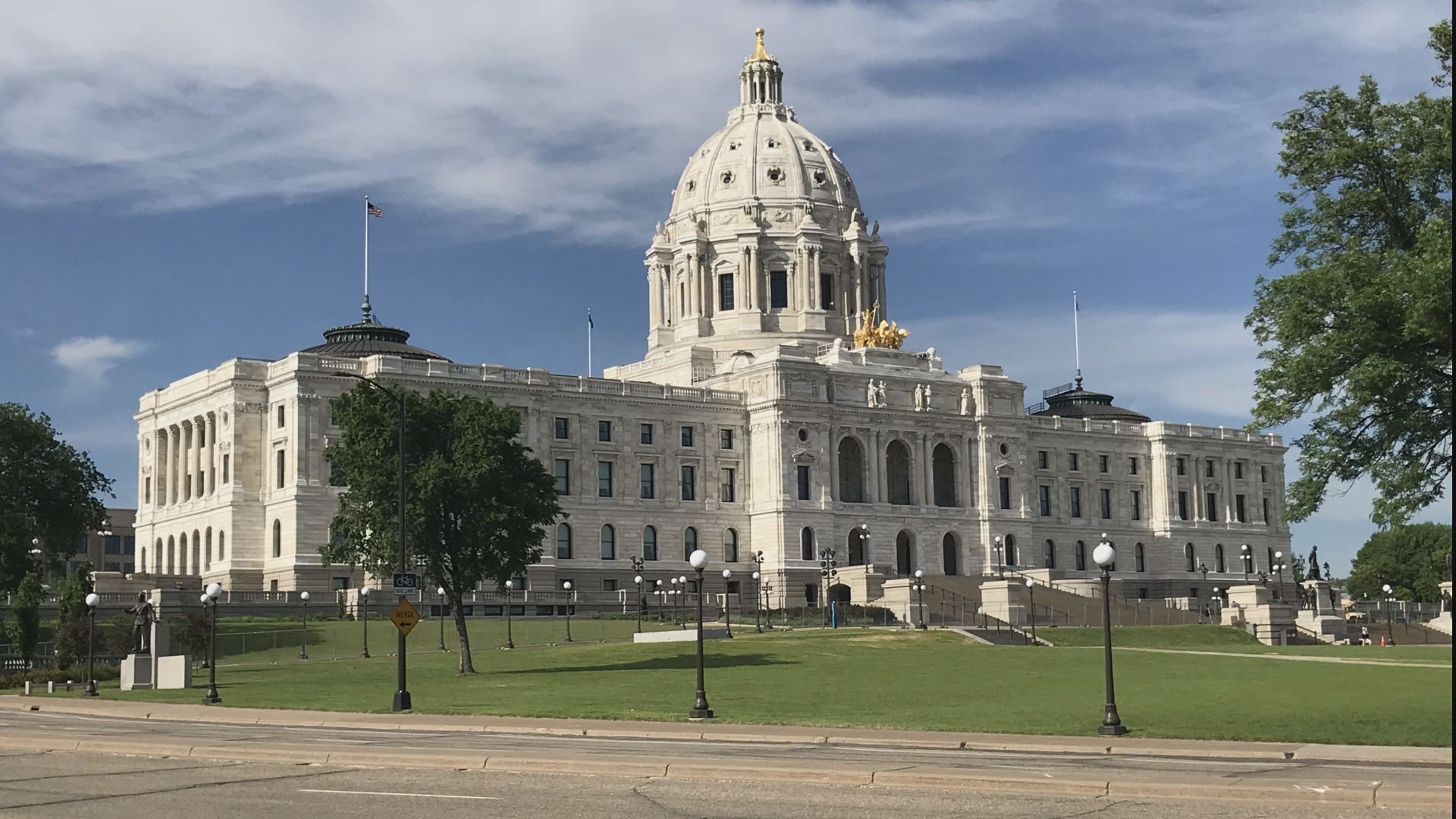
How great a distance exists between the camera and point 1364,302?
129ft

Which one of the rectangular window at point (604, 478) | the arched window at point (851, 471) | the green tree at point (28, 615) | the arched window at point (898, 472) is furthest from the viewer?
the arched window at point (898, 472)

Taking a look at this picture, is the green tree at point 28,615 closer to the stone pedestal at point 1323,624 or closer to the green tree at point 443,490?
the green tree at point 443,490

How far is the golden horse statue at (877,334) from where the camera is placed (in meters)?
139

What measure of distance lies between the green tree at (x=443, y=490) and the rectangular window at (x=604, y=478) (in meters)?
53.5

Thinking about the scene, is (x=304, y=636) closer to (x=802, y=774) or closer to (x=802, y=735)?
(x=802, y=735)

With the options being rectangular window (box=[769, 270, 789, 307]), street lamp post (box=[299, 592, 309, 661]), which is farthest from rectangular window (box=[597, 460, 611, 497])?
street lamp post (box=[299, 592, 309, 661])

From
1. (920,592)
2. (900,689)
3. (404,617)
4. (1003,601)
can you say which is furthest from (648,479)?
(404,617)

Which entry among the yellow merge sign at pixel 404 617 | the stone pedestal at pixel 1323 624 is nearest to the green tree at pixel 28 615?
the yellow merge sign at pixel 404 617

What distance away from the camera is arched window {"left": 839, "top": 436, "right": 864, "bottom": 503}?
430ft

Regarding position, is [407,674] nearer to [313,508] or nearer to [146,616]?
[146,616]

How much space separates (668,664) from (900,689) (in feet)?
49.6

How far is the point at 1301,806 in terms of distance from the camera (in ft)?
→ 71.4

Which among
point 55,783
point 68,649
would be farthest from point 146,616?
point 55,783

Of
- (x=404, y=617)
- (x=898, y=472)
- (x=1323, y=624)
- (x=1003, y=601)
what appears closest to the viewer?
(x=404, y=617)
